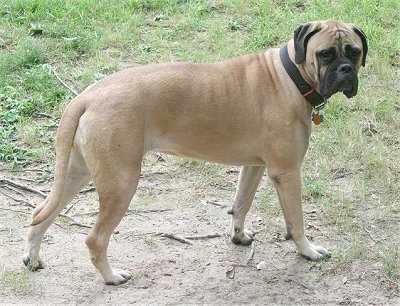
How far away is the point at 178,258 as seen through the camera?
17.9ft

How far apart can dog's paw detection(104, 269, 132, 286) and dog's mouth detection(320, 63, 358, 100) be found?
1679 mm

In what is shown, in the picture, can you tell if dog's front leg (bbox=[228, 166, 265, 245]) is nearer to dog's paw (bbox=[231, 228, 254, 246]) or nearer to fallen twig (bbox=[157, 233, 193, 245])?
dog's paw (bbox=[231, 228, 254, 246])

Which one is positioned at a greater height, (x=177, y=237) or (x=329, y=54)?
(x=329, y=54)

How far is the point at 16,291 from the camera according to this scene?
4.98 metres

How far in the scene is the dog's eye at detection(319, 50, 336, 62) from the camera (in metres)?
5.01

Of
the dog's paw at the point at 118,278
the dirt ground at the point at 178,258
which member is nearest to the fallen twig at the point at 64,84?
the dirt ground at the point at 178,258

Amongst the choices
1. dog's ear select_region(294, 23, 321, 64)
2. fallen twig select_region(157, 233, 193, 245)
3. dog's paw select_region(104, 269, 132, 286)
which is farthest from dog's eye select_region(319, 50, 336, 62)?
dog's paw select_region(104, 269, 132, 286)

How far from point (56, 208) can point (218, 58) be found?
3.62 metres

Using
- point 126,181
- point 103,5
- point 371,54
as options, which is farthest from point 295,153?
point 103,5

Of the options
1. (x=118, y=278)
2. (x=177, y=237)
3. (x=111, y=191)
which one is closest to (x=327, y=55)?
(x=111, y=191)

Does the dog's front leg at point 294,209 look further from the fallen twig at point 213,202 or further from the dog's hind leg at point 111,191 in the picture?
the dog's hind leg at point 111,191

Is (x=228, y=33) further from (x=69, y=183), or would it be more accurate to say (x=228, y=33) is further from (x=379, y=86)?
(x=69, y=183)

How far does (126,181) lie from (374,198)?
2.21m

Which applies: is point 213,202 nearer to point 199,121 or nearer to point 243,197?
point 243,197
